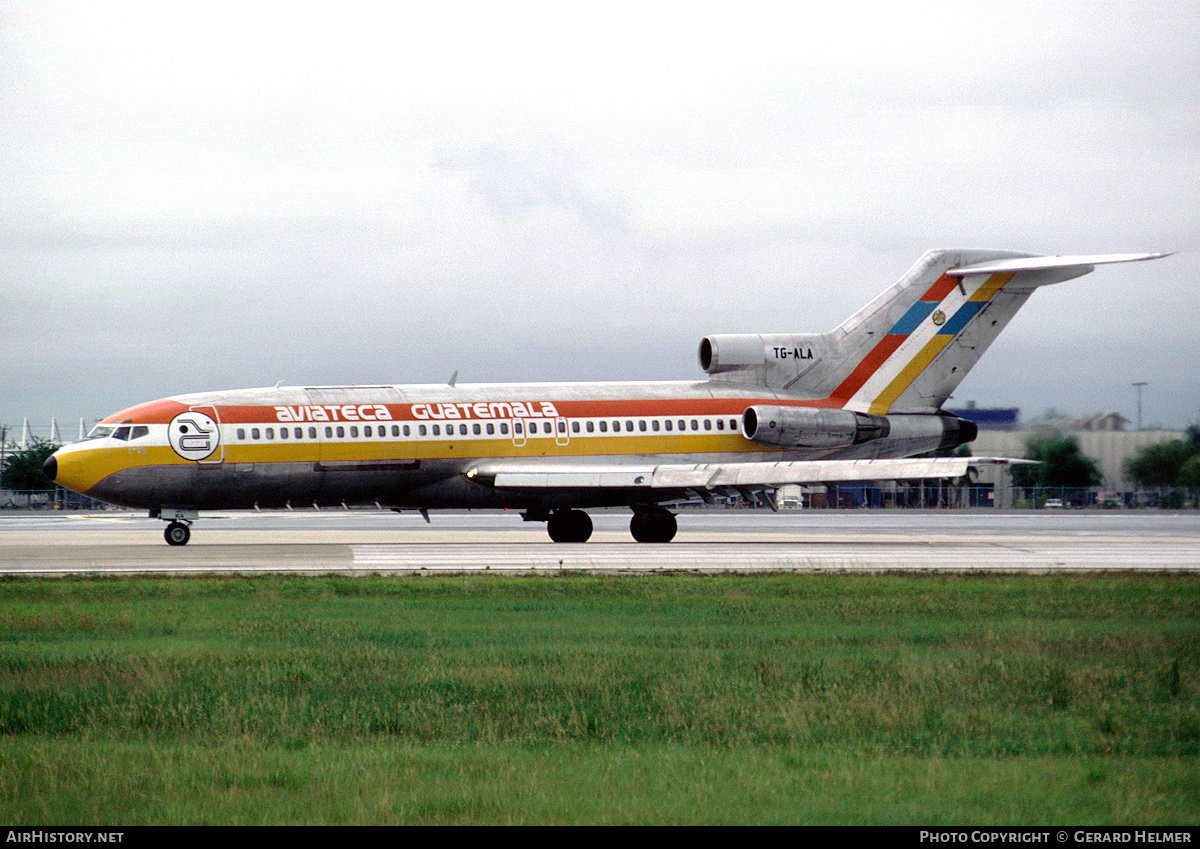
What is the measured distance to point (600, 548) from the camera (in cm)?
3425

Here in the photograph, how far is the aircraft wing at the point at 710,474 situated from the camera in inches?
1371

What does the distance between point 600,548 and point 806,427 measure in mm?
7789

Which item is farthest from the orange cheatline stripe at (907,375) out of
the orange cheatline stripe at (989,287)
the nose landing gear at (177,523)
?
the nose landing gear at (177,523)

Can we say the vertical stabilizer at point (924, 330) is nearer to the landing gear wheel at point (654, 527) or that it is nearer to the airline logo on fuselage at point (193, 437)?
the landing gear wheel at point (654, 527)

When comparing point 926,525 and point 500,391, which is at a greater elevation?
point 500,391

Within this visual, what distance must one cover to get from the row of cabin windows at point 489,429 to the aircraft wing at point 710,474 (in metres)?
0.99

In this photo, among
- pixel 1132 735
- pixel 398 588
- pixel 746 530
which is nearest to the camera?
pixel 1132 735

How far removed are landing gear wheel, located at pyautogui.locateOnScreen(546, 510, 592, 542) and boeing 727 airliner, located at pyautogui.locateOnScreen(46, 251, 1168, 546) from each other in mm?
70

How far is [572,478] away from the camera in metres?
35.9

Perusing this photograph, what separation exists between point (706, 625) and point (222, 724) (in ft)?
24.6

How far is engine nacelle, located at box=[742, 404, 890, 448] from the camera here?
1506 inches

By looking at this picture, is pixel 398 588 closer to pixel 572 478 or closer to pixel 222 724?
pixel 222 724

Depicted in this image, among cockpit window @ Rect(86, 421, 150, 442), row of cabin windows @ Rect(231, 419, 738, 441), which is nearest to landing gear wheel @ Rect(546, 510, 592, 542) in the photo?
row of cabin windows @ Rect(231, 419, 738, 441)

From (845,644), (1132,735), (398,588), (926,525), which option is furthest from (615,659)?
(926,525)
